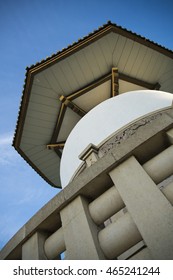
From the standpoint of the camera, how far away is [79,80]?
773cm

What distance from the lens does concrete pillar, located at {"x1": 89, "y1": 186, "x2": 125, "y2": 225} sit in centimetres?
224

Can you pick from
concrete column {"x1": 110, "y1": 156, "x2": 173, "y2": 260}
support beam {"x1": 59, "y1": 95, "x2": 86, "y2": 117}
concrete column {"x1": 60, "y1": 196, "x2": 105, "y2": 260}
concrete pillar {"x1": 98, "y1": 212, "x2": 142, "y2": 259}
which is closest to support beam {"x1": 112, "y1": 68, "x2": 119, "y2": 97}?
support beam {"x1": 59, "y1": 95, "x2": 86, "y2": 117}

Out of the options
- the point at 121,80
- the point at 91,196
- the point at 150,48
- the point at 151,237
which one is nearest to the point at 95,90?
the point at 121,80

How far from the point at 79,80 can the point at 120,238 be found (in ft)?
21.0

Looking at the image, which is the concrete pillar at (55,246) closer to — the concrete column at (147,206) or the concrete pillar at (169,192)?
the concrete column at (147,206)

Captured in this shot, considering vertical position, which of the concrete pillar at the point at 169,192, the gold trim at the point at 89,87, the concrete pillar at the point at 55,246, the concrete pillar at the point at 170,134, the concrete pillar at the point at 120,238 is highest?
the gold trim at the point at 89,87

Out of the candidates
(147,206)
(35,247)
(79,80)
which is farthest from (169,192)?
(79,80)

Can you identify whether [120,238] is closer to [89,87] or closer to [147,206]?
[147,206]

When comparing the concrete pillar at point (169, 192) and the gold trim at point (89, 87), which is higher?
the gold trim at point (89, 87)

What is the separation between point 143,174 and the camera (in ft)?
7.17

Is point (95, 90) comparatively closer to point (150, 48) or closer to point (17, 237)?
point (150, 48)

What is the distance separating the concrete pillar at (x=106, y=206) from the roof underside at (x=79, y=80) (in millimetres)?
5453

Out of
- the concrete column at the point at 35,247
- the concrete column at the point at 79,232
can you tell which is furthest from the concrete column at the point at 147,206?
the concrete column at the point at 35,247

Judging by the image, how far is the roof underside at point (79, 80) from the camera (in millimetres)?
7004
